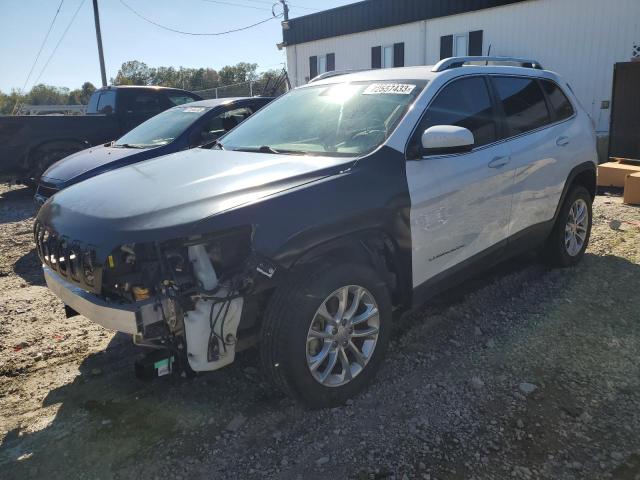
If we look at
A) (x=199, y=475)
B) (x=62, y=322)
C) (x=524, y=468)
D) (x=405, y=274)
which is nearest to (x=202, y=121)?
(x=62, y=322)

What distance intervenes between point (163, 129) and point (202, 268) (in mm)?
4941

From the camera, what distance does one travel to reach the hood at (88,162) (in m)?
6.04

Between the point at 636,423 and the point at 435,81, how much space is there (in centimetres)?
237

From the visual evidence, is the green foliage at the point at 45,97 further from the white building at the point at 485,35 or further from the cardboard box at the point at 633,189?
the cardboard box at the point at 633,189

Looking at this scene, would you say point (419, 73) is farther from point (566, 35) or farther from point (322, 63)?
point (322, 63)

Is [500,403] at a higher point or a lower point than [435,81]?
lower

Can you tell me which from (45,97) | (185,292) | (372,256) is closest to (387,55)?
(372,256)

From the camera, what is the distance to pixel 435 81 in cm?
349

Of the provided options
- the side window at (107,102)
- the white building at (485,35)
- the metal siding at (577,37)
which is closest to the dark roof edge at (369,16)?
the white building at (485,35)

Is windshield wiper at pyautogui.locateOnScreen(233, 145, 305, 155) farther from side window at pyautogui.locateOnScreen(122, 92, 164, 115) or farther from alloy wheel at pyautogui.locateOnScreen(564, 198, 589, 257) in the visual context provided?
side window at pyautogui.locateOnScreen(122, 92, 164, 115)

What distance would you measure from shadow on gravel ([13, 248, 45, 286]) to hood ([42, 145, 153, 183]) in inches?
37.4

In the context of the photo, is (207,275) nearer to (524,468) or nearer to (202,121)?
(524,468)

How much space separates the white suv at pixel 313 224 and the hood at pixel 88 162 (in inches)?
107

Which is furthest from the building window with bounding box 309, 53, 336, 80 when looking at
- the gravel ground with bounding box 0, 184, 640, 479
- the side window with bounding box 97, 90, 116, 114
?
the gravel ground with bounding box 0, 184, 640, 479
